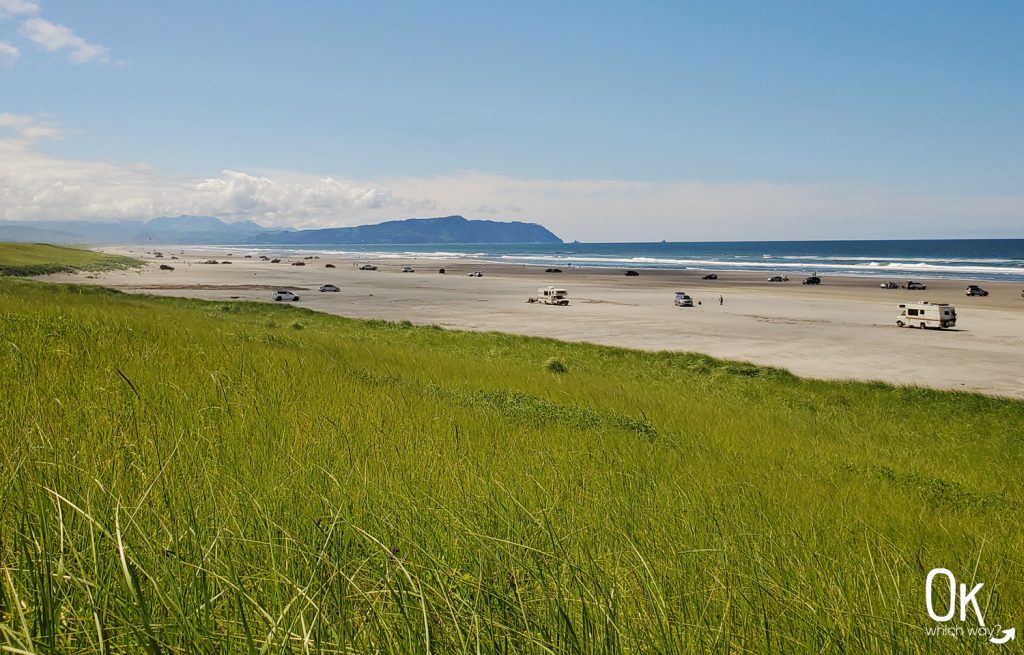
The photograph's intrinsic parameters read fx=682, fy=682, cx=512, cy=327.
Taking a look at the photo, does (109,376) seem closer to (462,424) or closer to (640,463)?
(462,424)

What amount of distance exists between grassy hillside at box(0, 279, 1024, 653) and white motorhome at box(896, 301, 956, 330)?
43.7 metres

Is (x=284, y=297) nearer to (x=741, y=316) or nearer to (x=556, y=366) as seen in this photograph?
(x=741, y=316)

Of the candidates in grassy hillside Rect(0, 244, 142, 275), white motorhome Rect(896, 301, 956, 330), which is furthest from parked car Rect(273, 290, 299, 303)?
white motorhome Rect(896, 301, 956, 330)

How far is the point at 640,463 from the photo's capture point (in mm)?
7738

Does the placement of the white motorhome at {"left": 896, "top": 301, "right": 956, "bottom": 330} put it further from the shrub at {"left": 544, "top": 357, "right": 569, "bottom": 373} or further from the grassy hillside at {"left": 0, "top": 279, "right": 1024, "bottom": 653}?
the grassy hillside at {"left": 0, "top": 279, "right": 1024, "bottom": 653}

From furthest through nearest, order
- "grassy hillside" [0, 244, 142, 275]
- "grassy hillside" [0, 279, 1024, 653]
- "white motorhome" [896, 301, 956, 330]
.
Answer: "grassy hillside" [0, 244, 142, 275], "white motorhome" [896, 301, 956, 330], "grassy hillside" [0, 279, 1024, 653]

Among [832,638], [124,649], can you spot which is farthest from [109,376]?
[832,638]

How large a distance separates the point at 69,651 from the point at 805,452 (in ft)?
36.4

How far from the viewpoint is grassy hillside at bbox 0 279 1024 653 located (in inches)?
97.6

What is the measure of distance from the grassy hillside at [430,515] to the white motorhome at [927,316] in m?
43.7

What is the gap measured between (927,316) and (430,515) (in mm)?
59037

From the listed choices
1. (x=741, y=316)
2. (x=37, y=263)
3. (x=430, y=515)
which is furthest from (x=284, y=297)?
(x=430, y=515)

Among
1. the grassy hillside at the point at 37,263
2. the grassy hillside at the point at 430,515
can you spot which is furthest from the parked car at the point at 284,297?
the grassy hillside at the point at 430,515

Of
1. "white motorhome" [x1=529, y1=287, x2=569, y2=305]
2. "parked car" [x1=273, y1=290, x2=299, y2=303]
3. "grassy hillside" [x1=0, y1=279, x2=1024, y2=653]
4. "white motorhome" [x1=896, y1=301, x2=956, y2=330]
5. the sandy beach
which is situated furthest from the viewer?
"white motorhome" [x1=529, y1=287, x2=569, y2=305]
